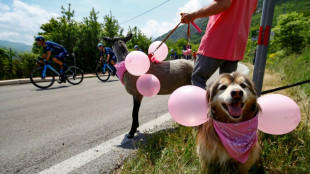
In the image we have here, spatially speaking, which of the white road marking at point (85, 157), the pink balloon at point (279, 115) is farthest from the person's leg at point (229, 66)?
the white road marking at point (85, 157)

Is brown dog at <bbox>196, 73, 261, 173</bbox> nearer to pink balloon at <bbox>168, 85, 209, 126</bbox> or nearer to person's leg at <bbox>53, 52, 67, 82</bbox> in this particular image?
pink balloon at <bbox>168, 85, 209, 126</bbox>

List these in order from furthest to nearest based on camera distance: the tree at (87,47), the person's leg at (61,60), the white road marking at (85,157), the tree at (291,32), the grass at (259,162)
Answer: the tree at (291,32), the tree at (87,47), the person's leg at (61,60), the white road marking at (85,157), the grass at (259,162)

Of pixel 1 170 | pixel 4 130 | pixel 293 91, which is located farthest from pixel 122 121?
pixel 293 91

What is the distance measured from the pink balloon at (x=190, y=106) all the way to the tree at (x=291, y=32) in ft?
87.5

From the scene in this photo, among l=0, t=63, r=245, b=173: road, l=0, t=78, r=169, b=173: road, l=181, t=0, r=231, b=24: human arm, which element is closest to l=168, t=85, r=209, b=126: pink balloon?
l=181, t=0, r=231, b=24: human arm

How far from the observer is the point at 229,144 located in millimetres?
1626

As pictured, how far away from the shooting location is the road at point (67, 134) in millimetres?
2207

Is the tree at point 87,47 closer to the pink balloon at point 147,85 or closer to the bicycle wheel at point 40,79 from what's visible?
the bicycle wheel at point 40,79

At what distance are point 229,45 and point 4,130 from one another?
4.40 metres

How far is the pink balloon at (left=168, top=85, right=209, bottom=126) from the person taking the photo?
5.93 ft

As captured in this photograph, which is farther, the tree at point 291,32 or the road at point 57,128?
the tree at point 291,32

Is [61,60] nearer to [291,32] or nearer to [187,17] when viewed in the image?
[187,17]

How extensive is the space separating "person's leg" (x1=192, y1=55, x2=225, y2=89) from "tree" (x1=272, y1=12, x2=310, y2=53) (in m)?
26.2

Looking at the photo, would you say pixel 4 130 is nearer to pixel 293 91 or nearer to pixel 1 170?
pixel 1 170
